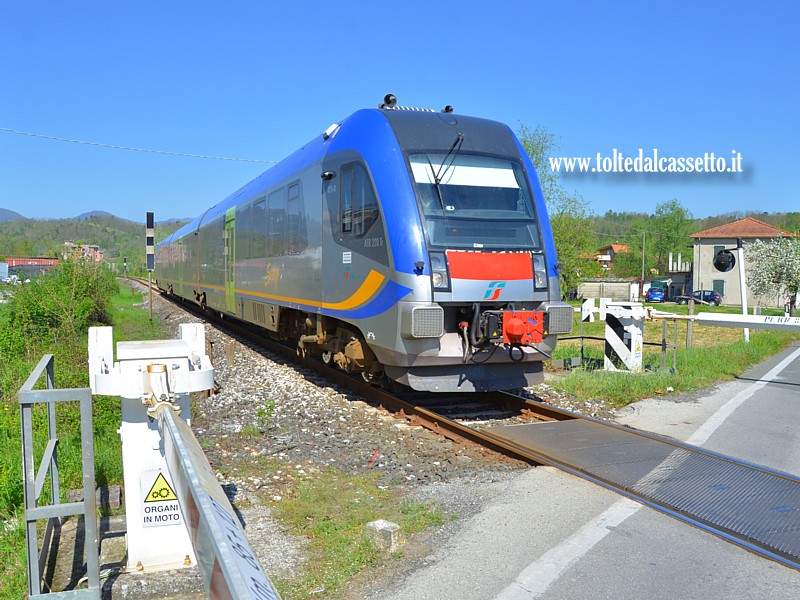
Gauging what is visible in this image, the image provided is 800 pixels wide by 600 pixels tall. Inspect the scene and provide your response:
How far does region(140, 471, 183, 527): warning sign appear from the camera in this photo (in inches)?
153

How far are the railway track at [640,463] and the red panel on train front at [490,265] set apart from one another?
1.62 m

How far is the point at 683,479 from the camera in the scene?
18.6 feet

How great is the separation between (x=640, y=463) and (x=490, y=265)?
8.70ft

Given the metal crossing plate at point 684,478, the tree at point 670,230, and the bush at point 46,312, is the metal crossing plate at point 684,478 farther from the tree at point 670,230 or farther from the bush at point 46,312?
the tree at point 670,230

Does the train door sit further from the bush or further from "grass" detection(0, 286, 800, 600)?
"grass" detection(0, 286, 800, 600)

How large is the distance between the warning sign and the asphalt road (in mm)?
1299

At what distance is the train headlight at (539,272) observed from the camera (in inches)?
314

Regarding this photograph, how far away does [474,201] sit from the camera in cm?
796

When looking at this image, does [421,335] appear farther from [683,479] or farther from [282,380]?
[282,380]

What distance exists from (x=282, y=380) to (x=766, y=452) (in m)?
6.80

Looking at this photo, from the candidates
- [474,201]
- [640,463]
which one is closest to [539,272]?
[474,201]

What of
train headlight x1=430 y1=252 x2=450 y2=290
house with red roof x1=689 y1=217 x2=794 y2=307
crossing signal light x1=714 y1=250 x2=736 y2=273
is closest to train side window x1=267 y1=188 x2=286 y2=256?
train headlight x1=430 y1=252 x2=450 y2=290

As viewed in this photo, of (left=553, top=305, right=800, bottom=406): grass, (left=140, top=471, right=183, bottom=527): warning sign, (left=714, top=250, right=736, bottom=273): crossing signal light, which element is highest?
(left=714, top=250, right=736, bottom=273): crossing signal light

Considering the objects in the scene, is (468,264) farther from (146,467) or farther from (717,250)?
(717,250)
